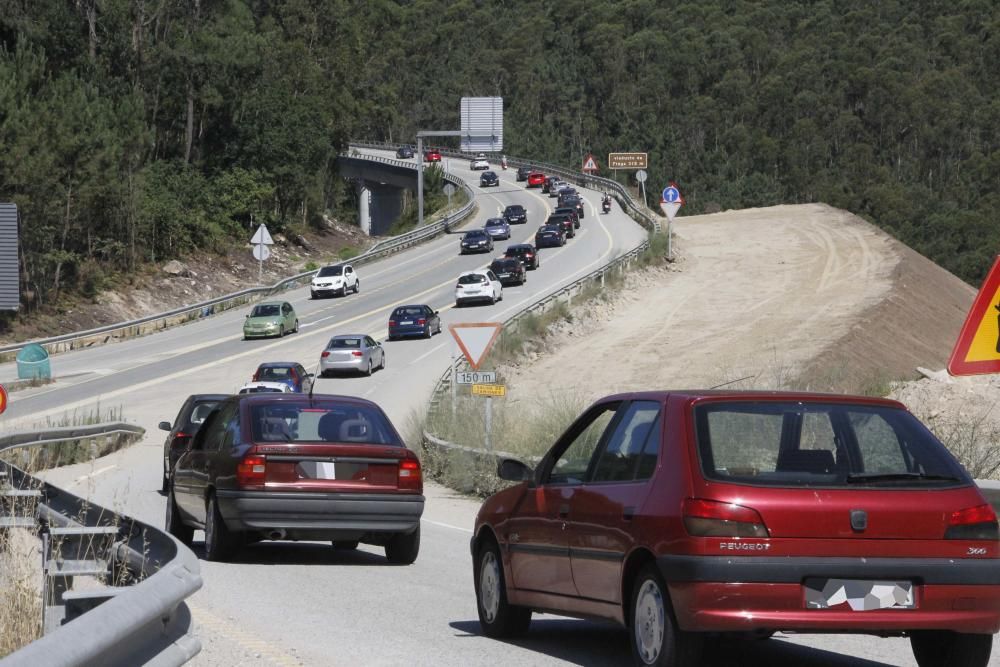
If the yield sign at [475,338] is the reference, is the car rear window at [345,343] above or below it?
below

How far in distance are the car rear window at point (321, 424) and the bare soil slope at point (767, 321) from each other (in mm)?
16670

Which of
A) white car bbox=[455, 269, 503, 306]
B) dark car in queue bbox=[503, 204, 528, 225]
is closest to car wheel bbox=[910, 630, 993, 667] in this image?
white car bbox=[455, 269, 503, 306]

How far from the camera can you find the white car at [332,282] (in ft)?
229

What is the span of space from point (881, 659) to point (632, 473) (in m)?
2.16

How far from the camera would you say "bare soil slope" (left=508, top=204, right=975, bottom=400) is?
4212cm

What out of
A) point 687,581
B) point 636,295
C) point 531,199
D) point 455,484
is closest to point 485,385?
point 455,484

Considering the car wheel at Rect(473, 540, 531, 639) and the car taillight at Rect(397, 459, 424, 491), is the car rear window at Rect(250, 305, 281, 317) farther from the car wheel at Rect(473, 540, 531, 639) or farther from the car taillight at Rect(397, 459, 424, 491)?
the car wheel at Rect(473, 540, 531, 639)

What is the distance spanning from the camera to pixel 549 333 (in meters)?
52.8

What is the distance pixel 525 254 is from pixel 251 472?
60.6m

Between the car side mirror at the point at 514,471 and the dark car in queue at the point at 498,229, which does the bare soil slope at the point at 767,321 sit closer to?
the dark car in queue at the point at 498,229

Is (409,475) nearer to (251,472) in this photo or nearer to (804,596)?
(251,472)

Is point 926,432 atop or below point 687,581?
atop

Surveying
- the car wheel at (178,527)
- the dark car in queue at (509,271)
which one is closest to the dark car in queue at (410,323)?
the dark car in queue at (509,271)

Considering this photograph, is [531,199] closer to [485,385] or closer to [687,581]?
[485,385]
